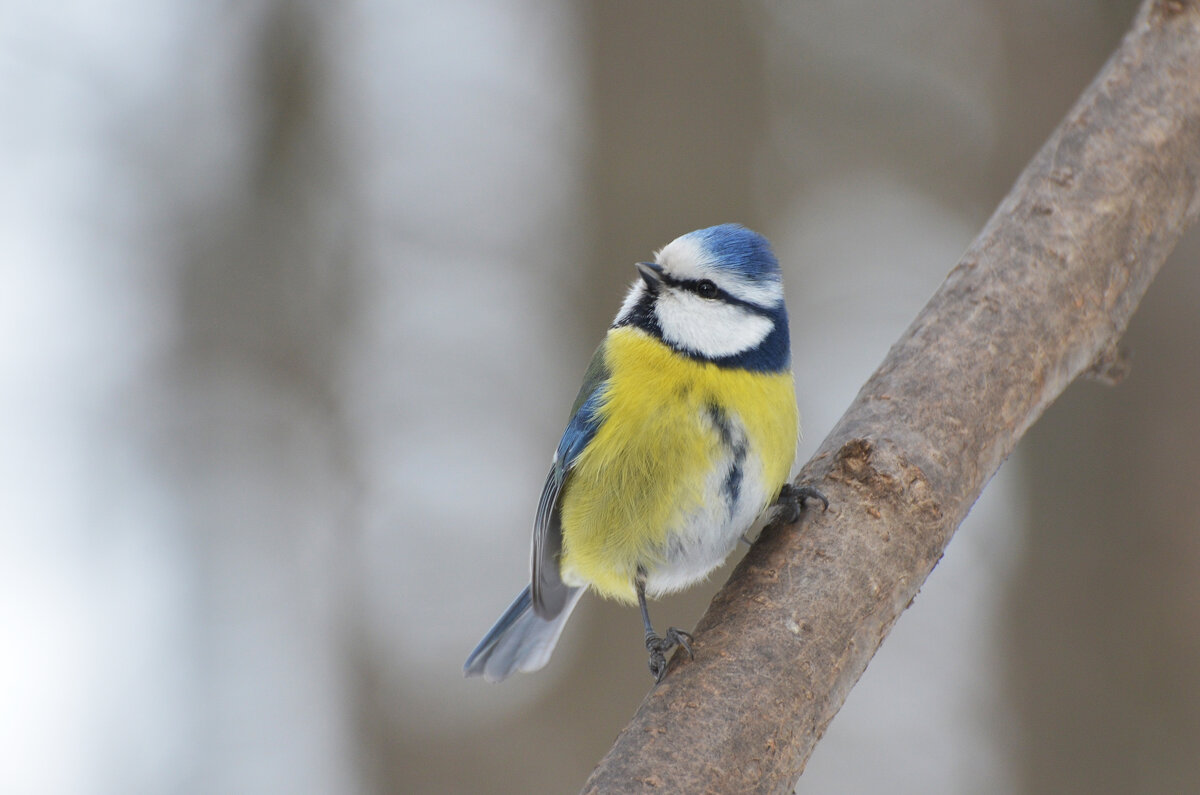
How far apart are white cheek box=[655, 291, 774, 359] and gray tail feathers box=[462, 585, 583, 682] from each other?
0.82m

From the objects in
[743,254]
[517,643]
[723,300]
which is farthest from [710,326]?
[517,643]

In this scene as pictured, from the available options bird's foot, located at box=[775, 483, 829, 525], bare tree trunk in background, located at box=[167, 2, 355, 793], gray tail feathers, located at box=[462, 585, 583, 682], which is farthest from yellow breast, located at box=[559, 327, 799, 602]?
bare tree trunk in background, located at box=[167, 2, 355, 793]

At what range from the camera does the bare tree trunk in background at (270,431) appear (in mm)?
4070

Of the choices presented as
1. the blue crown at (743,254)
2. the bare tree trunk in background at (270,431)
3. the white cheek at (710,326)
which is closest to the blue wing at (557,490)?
the white cheek at (710,326)

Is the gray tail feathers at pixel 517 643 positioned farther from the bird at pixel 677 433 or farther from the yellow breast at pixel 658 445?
the yellow breast at pixel 658 445

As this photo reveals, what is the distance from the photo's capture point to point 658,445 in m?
2.21

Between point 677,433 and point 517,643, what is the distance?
0.87m

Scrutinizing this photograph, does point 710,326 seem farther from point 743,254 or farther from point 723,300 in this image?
point 743,254

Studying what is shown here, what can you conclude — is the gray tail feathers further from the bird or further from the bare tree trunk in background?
the bare tree trunk in background

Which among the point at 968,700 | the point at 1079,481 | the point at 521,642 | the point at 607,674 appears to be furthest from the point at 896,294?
the point at 521,642

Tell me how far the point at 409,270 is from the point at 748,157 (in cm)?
159

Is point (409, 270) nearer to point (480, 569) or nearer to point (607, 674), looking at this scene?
point (480, 569)

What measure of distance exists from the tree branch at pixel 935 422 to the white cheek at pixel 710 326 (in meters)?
0.33

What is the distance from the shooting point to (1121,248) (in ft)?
7.44
